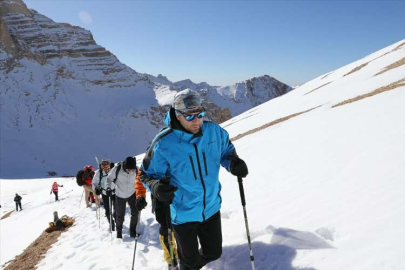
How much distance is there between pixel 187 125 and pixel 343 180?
3854 mm

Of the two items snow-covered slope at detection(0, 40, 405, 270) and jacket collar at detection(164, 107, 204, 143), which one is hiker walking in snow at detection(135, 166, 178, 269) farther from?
jacket collar at detection(164, 107, 204, 143)

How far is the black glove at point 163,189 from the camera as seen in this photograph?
3219mm

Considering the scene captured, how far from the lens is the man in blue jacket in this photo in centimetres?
337

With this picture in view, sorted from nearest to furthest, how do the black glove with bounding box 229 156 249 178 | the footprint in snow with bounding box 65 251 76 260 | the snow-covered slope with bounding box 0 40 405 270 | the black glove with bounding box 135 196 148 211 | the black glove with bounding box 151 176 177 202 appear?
the black glove with bounding box 151 176 177 202, the snow-covered slope with bounding box 0 40 405 270, the black glove with bounding box 229 156 249 178, the black glove with bounding box 135 196 148 211, the footprint in snow with bounding box 65 251 76 260

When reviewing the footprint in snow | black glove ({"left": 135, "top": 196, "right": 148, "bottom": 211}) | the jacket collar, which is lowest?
the footprint in snow

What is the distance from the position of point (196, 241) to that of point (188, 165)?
1.21m

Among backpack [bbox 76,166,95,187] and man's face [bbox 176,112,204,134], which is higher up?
man's face [bbox 176,112,204,134]

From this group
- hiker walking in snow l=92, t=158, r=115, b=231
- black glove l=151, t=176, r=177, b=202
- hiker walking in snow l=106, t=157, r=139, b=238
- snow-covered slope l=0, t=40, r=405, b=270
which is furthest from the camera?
hiker walking in snow l=92, t=158, r=115, b=231

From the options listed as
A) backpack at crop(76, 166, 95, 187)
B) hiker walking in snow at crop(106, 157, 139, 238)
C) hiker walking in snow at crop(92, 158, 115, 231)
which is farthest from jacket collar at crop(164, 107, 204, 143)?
backpack at crop(76, 166, 95, 187)

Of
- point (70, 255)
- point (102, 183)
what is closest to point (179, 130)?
point (70, 255)

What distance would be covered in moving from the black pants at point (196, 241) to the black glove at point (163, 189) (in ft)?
1.98

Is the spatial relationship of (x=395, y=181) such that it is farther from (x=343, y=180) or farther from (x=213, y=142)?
(x=213, y=142)

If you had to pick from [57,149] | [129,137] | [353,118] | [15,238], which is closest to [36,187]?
[15,238]

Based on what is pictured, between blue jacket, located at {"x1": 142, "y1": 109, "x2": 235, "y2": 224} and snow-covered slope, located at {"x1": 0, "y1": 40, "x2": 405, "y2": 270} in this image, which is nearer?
blue jacket, located at {"x1": 142, "y1": 109, "x2": 235, "y2": 224}
